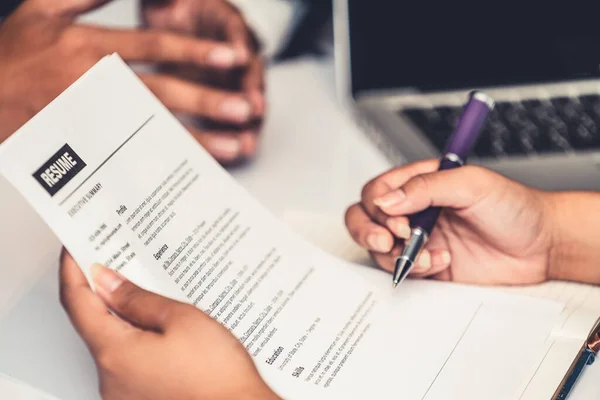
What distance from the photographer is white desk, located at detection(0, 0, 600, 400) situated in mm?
337

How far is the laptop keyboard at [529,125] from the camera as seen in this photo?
538mm

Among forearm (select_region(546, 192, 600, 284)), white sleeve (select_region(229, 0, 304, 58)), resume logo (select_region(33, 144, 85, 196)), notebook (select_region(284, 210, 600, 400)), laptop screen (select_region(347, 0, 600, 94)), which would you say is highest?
laptop screen (select_region(347, 0, 600, 94))

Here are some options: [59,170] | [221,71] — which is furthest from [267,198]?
[59,170]

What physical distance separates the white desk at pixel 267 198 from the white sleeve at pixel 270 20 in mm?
29

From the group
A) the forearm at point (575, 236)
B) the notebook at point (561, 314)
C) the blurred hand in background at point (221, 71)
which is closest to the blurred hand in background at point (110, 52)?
the blurred hand in background at point (221, 71)

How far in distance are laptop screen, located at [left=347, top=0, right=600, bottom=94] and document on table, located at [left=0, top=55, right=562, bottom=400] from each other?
0.27 metres

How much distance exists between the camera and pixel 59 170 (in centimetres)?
30

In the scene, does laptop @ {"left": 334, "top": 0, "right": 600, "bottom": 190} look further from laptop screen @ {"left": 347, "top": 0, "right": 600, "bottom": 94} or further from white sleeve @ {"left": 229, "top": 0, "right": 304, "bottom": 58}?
white sleeve @ {"left": 229, "top": 0, "right": 304, "bottom": 58}

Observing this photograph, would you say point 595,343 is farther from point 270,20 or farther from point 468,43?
point 270,20

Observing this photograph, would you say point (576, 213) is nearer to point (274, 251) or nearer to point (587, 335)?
point (587, 335)

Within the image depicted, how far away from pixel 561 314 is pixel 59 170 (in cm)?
29

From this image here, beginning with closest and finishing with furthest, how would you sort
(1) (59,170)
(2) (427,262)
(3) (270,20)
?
(1) (59,170), (2) (427,262), (3) (270,20)

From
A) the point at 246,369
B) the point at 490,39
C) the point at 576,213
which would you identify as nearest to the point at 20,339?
the point at 246,369

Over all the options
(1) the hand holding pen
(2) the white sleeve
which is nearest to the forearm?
(1) the hand holding pen
